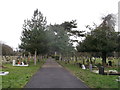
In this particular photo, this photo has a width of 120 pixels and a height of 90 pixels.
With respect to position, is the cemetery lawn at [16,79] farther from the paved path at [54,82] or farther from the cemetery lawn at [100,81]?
the cemetery lawn at [100,81]

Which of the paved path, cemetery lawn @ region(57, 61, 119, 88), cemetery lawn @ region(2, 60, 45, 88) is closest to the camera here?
cemetery lawn @ region(2, 60, 45, 88)

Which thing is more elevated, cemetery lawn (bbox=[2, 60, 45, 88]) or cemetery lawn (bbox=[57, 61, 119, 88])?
cemetery lawn (bbox=[2, 60, 45, 88])

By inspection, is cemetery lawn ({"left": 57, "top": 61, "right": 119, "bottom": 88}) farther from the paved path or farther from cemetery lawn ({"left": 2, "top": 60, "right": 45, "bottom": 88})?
cemetery lawn ({"left": 2, "top": 60, "right": 45, "bottom": 88})

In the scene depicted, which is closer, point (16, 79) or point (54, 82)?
point (54, 82)

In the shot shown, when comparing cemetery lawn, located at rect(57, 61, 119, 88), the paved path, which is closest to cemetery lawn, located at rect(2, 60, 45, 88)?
the paved path

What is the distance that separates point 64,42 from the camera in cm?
6103

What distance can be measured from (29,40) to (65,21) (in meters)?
23.3

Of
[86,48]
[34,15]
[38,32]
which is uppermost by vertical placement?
[34,15]

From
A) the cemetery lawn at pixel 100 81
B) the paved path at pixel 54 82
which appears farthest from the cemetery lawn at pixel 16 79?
the cemetery lawn at pixel 100 81

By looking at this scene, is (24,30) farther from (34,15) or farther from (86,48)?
(86,48)

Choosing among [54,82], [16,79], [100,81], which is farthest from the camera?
[16,79]

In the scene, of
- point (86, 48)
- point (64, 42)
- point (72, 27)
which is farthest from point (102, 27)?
point (72, 27)

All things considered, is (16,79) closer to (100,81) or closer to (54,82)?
(54,82)

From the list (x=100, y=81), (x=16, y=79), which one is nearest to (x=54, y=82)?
(x=100, y=81)
